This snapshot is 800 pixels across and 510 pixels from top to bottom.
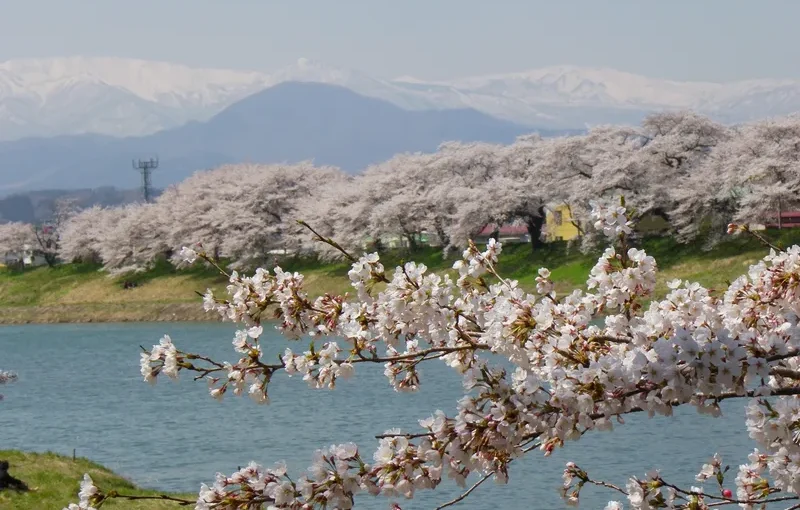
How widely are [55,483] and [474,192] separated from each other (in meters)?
46.9


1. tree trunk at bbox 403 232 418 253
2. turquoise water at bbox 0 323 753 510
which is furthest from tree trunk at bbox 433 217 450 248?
turquoise water at bbox 0 323 753 510

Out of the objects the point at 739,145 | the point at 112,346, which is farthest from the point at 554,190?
the point at 112,346

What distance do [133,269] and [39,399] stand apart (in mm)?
45805

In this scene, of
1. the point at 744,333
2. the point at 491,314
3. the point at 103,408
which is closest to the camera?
the point at 744,333

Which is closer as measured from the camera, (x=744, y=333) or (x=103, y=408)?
(x=744, y=333)

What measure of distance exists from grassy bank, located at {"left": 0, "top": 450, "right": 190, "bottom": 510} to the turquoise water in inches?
71.0

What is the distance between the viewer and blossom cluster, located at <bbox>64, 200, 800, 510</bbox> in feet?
16.4

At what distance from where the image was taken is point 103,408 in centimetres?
3381

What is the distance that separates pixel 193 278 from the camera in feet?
245

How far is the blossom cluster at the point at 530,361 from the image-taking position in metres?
5.00

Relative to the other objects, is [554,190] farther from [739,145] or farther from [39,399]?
[39,399]

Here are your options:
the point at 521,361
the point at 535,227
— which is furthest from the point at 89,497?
the point at 535,227

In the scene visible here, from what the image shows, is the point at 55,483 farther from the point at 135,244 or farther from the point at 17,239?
the point at 17,239

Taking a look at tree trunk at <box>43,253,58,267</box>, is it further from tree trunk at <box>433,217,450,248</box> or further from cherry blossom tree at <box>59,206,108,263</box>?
tree trunk at <box>433,217,450,248</box>
